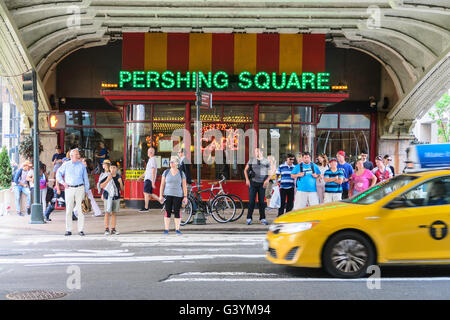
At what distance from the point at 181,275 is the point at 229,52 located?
1256 cm

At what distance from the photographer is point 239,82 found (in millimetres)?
18141

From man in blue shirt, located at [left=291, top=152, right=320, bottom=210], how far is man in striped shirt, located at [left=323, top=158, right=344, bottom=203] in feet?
1.39

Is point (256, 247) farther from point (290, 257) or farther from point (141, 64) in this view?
point (141, 64)

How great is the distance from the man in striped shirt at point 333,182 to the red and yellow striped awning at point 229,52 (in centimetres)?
724

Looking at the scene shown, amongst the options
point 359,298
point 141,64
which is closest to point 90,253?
point 359,298

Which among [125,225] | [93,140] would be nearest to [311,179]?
[125,225]

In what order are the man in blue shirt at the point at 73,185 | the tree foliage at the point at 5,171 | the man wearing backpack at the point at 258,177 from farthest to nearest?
the tree foliage at the point at 5,171
the man wearing backpack at the point at 258,177
the man in blue shirt at the point at 73,185

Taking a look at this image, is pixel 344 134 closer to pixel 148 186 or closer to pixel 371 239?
pixel 148 186

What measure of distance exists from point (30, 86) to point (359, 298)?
35.9ft

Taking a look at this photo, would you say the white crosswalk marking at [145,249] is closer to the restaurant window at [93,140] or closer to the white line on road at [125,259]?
the white line on road at [125,259]

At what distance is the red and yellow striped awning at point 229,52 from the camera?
1877cm

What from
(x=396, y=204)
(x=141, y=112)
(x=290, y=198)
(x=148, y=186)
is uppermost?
(x=141, y=112)

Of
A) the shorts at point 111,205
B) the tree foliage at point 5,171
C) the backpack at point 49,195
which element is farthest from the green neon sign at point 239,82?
the tree foliage at point 5,171
